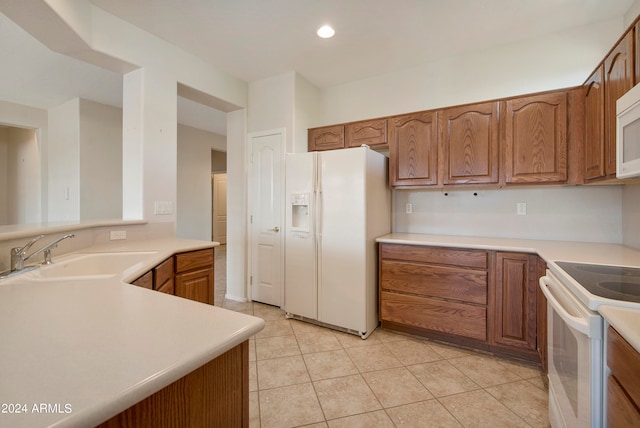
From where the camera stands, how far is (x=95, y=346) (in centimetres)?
62

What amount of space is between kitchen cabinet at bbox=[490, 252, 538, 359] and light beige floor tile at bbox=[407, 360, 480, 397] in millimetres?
443

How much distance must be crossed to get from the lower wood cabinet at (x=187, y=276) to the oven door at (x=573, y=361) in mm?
1956

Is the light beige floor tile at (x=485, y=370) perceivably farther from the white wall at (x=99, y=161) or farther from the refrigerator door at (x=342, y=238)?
the white wall at (x=99, y=161)

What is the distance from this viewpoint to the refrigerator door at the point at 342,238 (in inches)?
98.0

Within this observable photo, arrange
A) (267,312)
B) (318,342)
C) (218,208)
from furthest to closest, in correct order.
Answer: (218,208) → (267,312) → (318,342)

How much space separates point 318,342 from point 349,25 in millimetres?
2694

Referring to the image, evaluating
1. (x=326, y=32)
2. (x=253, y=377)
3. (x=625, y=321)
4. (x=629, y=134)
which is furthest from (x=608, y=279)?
(x=326, y=32)

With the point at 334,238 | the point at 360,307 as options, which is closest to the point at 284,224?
the point at 334,238

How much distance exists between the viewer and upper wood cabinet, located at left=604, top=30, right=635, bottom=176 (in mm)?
1523

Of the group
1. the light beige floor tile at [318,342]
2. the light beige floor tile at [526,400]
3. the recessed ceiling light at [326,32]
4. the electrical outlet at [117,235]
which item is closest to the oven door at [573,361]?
the light beige floor tile at [526,400]

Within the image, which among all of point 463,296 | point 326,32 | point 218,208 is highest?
point 326,32

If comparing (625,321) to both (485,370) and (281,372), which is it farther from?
(281,372)

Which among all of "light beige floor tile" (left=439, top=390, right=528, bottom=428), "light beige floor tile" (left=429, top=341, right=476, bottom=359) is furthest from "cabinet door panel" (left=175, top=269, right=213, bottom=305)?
"light beige floor tile" (left=429, top=341, right=476, bottom=359)

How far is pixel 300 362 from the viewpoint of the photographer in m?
2.13
